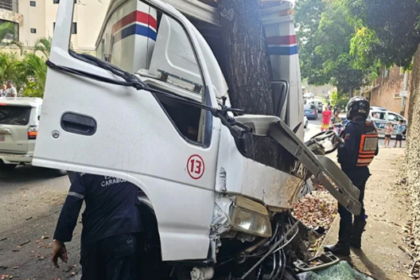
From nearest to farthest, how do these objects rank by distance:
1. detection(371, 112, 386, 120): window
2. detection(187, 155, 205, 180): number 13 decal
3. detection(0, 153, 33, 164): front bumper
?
1. detection(187, 155, 205, 180): number 13 decal
2. detection(0, 153, 33, 164): front bumper
3. detection(371, 112, 386, 120): window

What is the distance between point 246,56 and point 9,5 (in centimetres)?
3878

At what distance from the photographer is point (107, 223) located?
281cm

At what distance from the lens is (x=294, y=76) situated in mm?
4676

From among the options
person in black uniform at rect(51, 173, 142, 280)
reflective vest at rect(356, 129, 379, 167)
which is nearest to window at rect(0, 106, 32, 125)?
person in black uniform at rect(51, 173, 142, 280)

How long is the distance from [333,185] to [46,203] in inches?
212

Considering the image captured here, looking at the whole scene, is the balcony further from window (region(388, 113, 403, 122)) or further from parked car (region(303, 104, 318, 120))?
window (region(388, 113, 403, 122))

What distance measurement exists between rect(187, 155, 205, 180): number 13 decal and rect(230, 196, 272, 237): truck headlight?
34 cm

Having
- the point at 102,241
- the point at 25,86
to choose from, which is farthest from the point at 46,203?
the point at 25,86

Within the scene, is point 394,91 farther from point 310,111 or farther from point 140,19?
point 140,19

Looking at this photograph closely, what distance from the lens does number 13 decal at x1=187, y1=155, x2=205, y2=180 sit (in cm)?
264

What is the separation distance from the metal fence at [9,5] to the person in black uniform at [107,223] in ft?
127

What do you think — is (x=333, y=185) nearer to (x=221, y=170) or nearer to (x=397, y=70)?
(x=221, y=170)

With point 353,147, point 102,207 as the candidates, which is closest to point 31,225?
point 102,207

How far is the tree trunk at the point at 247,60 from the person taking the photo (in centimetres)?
404
